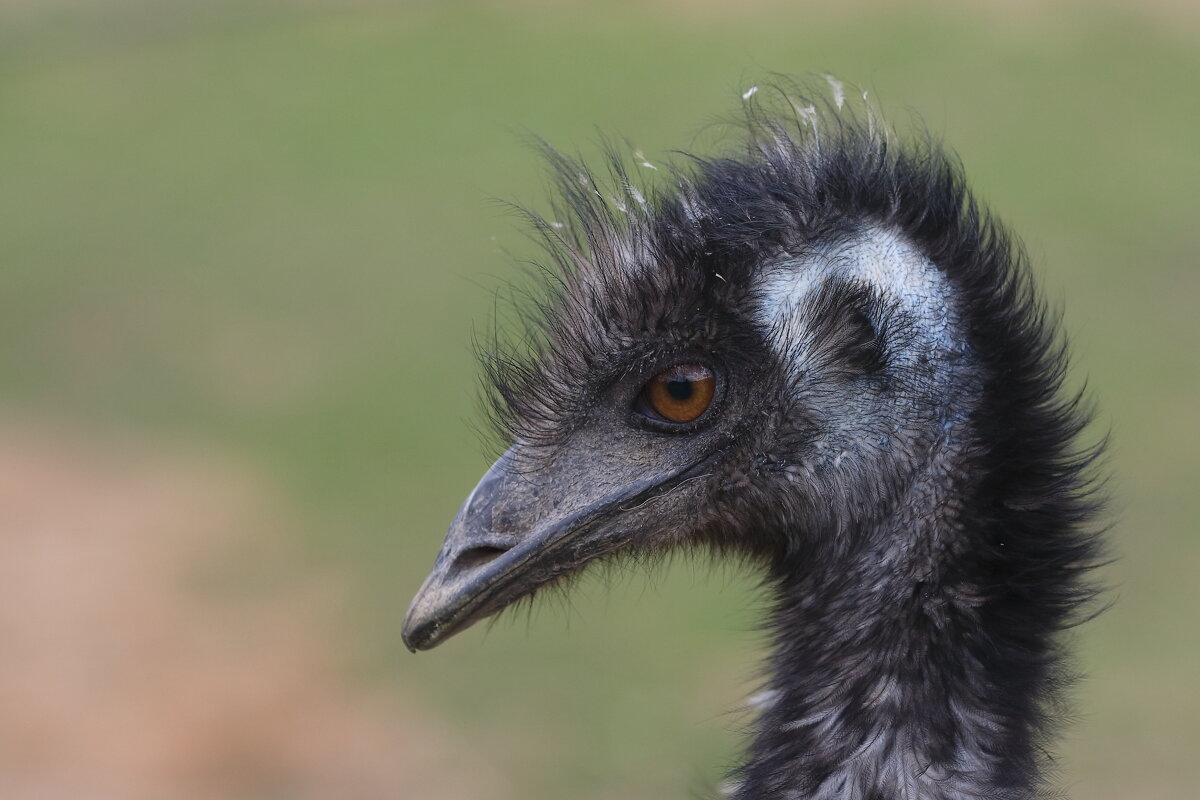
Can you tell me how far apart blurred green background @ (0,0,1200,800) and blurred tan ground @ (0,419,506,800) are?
0.03m

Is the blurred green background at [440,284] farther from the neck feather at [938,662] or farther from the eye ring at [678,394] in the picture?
the eye ring at [678,394]

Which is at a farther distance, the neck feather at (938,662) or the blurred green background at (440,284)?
the blurred green background at (440,284)

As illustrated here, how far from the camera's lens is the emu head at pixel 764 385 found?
2744 mm

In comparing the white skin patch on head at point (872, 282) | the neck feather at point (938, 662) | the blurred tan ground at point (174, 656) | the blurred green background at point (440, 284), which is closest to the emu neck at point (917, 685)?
the neck feather at point (938, 662)

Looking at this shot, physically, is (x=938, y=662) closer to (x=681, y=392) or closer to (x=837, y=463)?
(x=837, y=463)

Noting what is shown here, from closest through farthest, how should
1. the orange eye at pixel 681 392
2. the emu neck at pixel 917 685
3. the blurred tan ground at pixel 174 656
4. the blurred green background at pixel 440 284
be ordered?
the emu neck at pixel 917 685 < the orange eye at pixel 681 392 < the blurred tan ground at pixel 174 656 < the blurred green background at pixel 440 284

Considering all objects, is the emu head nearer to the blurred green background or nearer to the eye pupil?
the eye pupil

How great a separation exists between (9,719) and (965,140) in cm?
808

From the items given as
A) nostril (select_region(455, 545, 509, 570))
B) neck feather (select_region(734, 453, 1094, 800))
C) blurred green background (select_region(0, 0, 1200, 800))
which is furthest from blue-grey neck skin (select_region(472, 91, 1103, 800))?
blurred green background (select_region(0, 0, 1200, 800))

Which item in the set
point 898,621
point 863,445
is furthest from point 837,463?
point 898,621

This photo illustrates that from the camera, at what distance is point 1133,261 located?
10.8 metres

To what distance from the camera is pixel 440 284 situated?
36.0 ft

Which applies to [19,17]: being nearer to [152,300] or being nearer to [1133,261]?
[152,300]

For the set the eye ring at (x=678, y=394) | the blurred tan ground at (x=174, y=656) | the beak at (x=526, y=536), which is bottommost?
the beak at (x=526, y=536)
